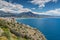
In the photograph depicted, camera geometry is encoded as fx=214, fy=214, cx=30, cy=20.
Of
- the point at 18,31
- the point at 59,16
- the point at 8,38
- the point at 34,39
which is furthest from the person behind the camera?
the point at 59,16

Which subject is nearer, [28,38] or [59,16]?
[28,38]

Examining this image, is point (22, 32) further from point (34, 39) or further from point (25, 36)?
point (34, 39)

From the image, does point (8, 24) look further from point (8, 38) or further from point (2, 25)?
point (8, 38)

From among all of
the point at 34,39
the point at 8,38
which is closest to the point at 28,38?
the point at 34,39

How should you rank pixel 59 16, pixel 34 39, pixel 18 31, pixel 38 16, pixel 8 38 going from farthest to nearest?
pixel 59 16
pixel 38 16
pixel 34 39
pixel 18 31
pixel 8 38

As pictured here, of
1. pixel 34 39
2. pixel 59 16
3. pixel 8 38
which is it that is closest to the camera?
pixel 8 38

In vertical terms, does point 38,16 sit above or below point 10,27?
below

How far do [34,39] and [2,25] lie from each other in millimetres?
2204

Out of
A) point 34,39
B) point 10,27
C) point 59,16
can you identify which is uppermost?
point 10,27

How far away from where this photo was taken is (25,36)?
11.8 metres

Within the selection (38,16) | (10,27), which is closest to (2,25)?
(10,27)

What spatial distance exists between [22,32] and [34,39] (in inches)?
51.5

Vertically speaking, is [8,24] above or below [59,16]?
above

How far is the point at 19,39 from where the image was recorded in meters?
10.9
